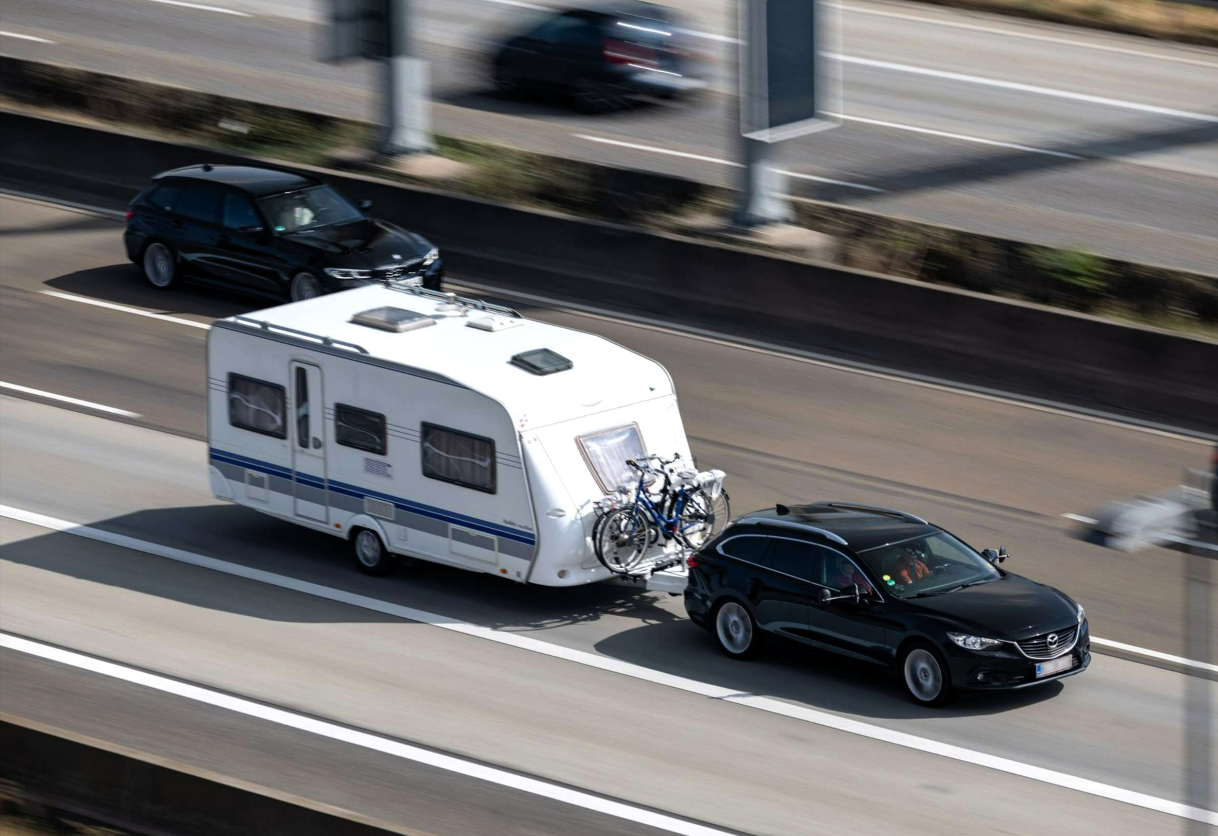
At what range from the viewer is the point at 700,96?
113 ft

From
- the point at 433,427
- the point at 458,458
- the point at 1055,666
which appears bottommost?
the point at 1055,666

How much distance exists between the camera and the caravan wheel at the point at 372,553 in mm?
16281

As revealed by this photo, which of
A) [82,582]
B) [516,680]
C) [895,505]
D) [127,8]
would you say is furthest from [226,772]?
[127,8]

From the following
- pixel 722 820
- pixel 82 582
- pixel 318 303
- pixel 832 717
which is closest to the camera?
pixel 722 820

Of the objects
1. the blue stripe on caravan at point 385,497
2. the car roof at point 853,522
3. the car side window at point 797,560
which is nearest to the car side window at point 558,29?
the blue stripe on caravan at point 385,497

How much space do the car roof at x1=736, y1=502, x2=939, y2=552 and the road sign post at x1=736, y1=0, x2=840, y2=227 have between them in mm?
9924

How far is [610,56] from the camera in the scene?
1305 inches

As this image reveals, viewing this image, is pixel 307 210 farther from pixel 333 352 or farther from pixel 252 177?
pixel 333 352

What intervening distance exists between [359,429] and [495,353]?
1.48m

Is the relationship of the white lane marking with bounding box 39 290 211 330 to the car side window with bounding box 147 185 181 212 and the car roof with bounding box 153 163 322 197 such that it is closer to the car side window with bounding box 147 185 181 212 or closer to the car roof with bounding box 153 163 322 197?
the car side window with bounding box 147 185 181 212

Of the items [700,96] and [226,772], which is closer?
[226,772]

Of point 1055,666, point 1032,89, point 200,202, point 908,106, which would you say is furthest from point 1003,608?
point 1032,89

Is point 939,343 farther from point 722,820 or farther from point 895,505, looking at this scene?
point 722,820

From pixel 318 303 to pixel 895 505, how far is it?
6.36 m
